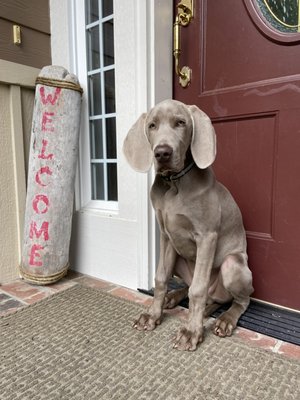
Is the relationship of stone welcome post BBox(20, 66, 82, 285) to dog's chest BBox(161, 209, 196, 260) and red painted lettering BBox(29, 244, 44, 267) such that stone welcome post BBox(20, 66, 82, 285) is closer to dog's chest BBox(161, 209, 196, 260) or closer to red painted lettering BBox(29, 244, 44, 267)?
red painted lettering BBox(29, 244, 44, 267)

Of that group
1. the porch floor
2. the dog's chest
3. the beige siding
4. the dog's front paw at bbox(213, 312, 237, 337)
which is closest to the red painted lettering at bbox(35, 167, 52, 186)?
the beige siding

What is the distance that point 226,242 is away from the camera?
1707 millimetres

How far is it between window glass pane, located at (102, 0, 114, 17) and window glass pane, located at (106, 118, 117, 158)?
72 cm

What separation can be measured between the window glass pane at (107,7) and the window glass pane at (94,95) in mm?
416

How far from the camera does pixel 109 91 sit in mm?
2299

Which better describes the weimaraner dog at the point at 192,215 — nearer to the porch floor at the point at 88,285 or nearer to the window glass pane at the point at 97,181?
the porch floor at the point at 88,285

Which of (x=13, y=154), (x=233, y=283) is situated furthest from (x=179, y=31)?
(x=233, y=283)

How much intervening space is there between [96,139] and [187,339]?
159 centimetres

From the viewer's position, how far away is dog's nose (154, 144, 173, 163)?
1323 mm

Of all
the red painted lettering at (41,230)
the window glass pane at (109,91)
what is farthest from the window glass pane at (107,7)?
the red painted lettering at (41,230)

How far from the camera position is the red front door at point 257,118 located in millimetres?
1713

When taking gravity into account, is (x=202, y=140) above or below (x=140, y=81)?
below

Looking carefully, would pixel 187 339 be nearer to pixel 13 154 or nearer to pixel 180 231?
pixel 180 231

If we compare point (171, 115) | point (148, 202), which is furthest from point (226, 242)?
point (171, 115)
